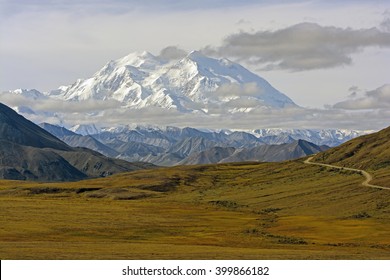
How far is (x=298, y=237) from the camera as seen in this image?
111625 mm

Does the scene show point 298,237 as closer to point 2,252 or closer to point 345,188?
point 2,252

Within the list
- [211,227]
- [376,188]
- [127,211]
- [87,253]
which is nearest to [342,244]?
[211,227]

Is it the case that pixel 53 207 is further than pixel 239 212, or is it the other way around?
pixel 239 212

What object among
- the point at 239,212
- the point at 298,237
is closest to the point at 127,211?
the point at 239,212

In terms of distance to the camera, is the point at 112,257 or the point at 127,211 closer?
the point at 112,257

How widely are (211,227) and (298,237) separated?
21.1 m

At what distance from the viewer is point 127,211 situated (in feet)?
511

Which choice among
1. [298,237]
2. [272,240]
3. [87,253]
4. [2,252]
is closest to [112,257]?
[87,253]

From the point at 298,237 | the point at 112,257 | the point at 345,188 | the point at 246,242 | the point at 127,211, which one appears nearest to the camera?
the point at 112,257

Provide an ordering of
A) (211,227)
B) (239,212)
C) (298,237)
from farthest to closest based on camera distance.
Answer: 1. (239,212)
2. (211,227)
3. (298,237)

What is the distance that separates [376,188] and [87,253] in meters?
124
